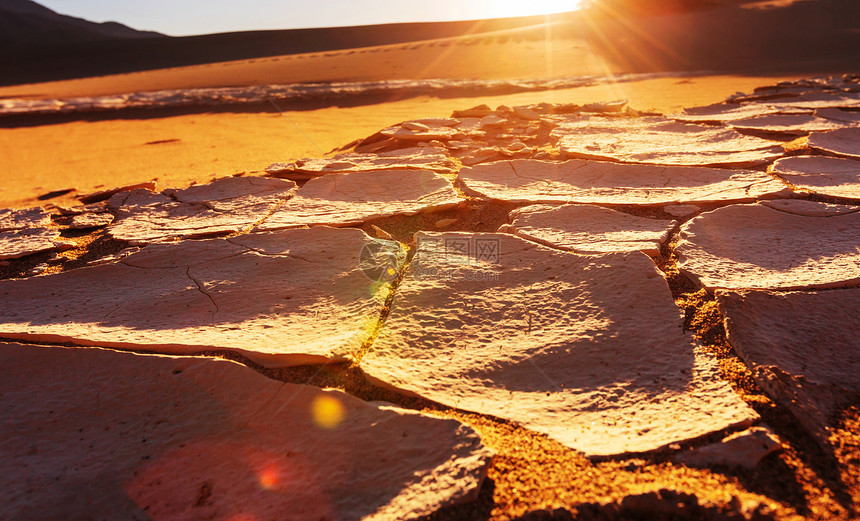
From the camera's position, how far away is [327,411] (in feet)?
3.29

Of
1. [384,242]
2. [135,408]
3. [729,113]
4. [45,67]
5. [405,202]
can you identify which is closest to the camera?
[135,408]

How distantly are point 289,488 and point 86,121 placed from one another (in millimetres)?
8410

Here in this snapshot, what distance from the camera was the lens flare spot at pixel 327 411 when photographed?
0.98 meters

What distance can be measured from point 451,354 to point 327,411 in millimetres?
321

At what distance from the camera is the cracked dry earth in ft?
2.77

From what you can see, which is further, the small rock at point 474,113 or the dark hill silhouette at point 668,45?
the dark hill silhouette at point 668,45

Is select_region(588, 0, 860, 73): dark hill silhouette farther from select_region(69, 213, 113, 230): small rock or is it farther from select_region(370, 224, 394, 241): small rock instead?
select_region(69, 213, 113, 230): small rock

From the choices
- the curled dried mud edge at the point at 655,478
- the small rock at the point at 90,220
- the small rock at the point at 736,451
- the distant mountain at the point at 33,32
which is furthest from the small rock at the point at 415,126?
the distant mountain at the point at 33,32

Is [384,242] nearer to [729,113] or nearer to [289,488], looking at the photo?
[289,488]

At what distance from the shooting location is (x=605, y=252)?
1481 millimetres

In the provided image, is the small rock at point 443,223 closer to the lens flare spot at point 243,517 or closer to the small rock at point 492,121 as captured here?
the lens flare spot at point 243,517

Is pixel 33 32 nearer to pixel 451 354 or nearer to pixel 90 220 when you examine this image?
pixel 90 220

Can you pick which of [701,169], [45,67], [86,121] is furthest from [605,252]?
[45,67]

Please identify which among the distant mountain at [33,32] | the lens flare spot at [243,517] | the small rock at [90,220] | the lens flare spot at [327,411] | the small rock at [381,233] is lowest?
the lens flare spot at [243,517]
